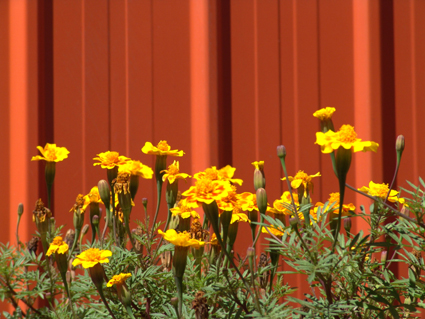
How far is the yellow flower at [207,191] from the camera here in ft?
2.15

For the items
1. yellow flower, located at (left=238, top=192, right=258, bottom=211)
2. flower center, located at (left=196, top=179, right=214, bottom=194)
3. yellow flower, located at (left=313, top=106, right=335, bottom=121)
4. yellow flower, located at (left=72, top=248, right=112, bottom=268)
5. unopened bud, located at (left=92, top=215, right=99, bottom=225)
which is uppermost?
yellow flower, located at (left=313, top=106, right=335, bottom=121)

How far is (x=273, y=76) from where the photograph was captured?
1.72 meters

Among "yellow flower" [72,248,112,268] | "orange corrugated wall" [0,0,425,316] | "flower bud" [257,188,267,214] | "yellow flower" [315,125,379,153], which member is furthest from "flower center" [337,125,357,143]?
"orange corrugated wall" [0,0,425,316]

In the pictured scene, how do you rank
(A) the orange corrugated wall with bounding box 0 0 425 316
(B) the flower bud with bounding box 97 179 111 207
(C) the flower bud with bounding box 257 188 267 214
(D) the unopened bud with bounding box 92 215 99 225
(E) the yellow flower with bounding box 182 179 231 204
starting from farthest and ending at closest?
(A) the orange corrugated wall with bounding box 0 0 425 316, (D) the unopened bud with bounding box 92 215 99 225, (B) the flower bud with bounding box 97 179 111 207, (C) the flower bud with bounding box 257 188 267 214, (E) the yellow flower with bounding box 182 179 231 204

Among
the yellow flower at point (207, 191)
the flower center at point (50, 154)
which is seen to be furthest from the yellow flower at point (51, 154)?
the yellow flower at point (207, 191)

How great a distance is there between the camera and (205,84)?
1.65 m

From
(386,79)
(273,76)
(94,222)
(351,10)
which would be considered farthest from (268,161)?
(94,222)

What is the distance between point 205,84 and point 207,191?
1033 millimetres

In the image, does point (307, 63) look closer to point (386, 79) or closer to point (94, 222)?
point (386, 79)

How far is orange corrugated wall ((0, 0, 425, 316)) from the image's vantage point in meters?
1.65

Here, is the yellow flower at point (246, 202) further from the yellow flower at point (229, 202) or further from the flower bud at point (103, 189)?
the flower bud at point (103, 189)

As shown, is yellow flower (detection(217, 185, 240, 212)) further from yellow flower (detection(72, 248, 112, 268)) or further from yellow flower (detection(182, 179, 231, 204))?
yellow flower (detection(72, 248, 112, 268))

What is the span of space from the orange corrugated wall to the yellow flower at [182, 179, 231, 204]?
942mm

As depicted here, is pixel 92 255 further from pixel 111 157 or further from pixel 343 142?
pixel 343 142
